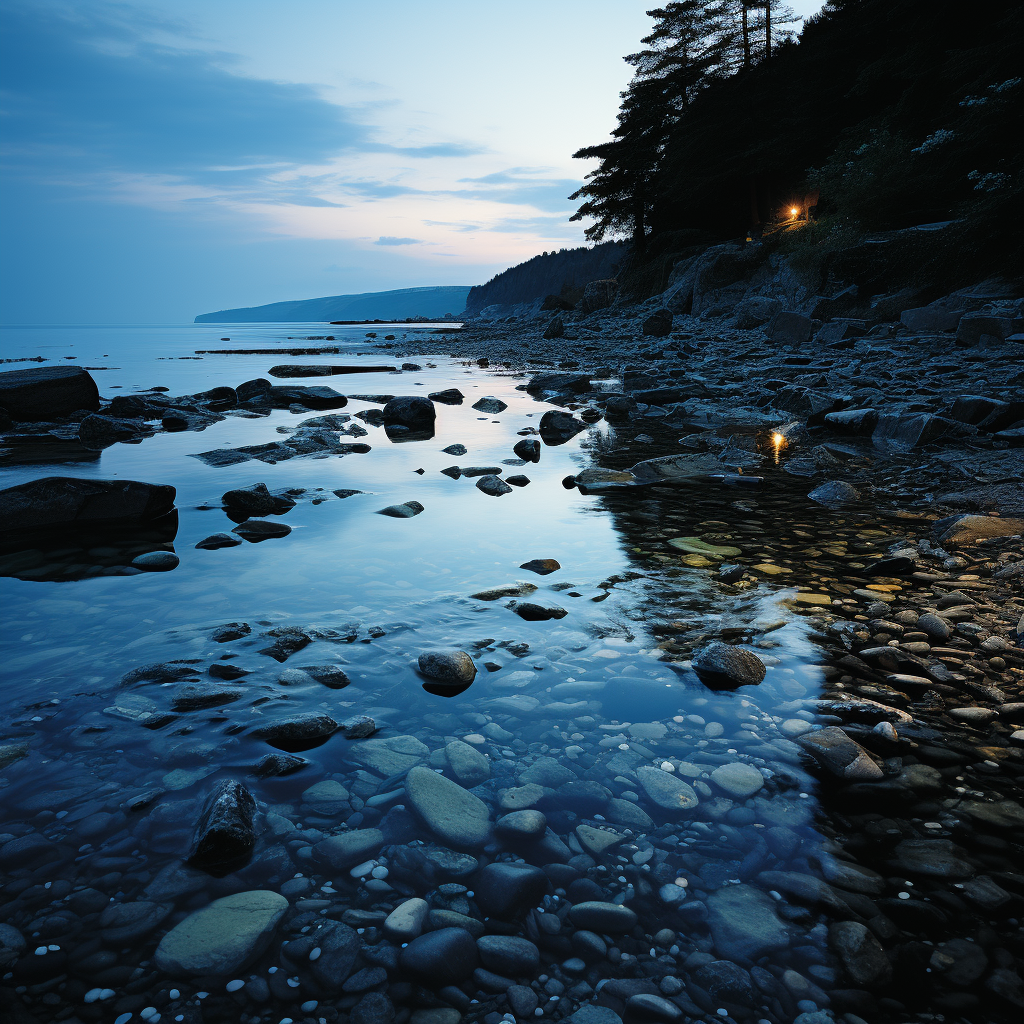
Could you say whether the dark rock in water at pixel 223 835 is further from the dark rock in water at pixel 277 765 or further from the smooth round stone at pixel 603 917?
the smooth round stone at pixel 603 917

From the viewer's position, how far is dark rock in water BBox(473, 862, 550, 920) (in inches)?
55.5

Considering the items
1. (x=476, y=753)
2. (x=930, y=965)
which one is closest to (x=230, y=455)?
(x=476, y=753)

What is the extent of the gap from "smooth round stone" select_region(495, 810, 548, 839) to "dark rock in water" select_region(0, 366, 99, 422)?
450 inches

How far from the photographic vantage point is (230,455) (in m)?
6.82

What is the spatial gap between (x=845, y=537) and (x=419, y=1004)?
369cm

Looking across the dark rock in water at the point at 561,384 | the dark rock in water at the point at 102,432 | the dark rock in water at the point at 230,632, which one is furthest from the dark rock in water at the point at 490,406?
the dark rock in water at the point at 230,632

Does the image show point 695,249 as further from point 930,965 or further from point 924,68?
point 930,965

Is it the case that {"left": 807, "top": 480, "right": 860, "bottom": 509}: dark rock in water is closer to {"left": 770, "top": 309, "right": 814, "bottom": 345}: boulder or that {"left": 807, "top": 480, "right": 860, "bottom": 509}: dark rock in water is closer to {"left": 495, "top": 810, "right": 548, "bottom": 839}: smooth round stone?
{"left": 495, "top": 810, "right": 548, "bottom": 839}: smooth round stone

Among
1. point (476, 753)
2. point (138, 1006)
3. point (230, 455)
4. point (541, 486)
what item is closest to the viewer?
point (138, 1006)

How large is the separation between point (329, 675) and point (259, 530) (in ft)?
7.21

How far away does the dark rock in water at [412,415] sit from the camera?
9.06 metres

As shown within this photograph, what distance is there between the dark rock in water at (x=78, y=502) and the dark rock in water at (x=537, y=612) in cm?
326

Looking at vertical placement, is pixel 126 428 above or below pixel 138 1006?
above

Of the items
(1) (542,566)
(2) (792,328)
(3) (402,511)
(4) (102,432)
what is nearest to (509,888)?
(1) (542,566)
